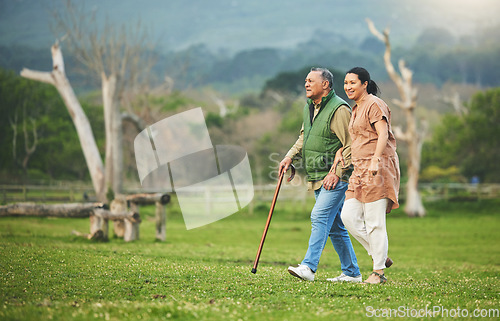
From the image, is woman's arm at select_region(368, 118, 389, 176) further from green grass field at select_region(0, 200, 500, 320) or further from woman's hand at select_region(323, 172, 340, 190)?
green grass field at select_region(0, 200, 500, 320)

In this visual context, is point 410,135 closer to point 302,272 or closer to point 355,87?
point 355,87

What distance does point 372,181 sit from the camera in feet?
21.2

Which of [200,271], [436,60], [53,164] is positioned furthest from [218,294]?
[436,60]

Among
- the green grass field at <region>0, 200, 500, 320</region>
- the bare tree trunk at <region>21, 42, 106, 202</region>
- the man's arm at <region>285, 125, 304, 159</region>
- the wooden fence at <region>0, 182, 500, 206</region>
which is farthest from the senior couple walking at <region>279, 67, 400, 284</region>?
the bare tree trunk at <region>21, 42, 106, 202</region>

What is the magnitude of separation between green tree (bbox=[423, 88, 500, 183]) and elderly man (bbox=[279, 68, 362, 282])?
41.5m

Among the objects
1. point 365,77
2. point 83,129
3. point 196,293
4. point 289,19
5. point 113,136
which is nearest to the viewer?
point 196,293

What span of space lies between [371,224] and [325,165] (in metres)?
0.90

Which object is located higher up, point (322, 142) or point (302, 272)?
point (322, 142)

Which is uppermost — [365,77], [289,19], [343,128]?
[289,19]

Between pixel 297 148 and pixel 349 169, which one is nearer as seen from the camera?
pixel 349 169

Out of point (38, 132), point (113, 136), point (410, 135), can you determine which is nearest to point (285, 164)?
point (113, 136)

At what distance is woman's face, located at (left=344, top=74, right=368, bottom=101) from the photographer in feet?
22.2

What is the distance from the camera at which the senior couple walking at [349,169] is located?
6.52 metres

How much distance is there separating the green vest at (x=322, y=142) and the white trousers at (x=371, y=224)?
544 millimetres
